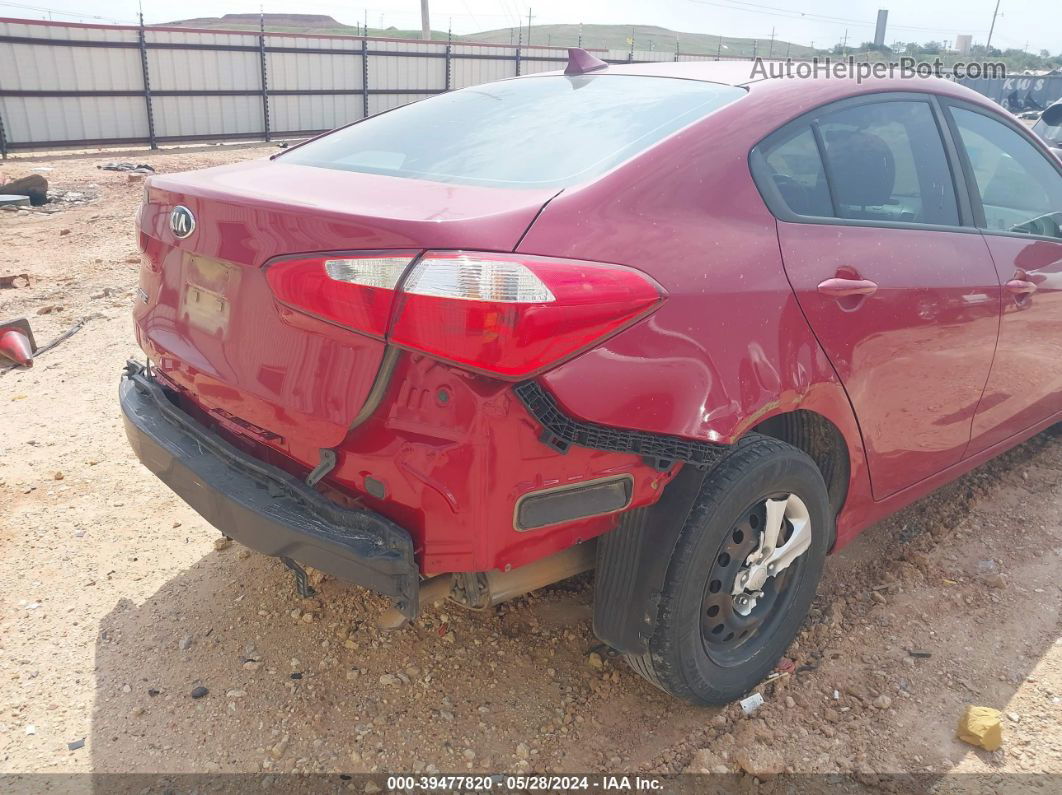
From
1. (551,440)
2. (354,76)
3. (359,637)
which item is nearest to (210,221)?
(551,440)

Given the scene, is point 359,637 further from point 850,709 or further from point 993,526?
point 993,526

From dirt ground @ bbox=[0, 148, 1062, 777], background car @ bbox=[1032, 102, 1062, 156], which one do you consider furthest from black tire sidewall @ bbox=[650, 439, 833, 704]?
background car @ bbox=[1032, 102, 1062, 156]

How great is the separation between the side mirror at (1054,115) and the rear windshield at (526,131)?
9.70 metres

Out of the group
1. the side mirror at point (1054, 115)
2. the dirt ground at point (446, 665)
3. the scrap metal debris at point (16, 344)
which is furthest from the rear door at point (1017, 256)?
the side mirror at point (1054, 115)

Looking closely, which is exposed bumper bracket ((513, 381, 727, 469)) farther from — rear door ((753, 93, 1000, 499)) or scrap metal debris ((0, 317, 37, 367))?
scrap metal debris ((0, 317, 37, 367))

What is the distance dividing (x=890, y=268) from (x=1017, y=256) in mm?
914

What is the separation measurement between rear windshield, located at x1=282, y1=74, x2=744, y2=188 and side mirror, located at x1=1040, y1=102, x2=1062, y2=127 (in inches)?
382

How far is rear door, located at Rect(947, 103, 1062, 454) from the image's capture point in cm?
295

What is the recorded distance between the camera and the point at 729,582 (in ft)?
7.50

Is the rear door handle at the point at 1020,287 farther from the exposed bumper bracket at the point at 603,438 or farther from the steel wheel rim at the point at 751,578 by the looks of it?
the exposed bumper bracket at the point at 603,438

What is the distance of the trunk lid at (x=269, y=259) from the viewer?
1.77 meters

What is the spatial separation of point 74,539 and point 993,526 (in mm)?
3748

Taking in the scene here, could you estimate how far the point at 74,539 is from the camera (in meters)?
3.18

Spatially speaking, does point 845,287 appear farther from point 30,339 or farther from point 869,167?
point 30,339
